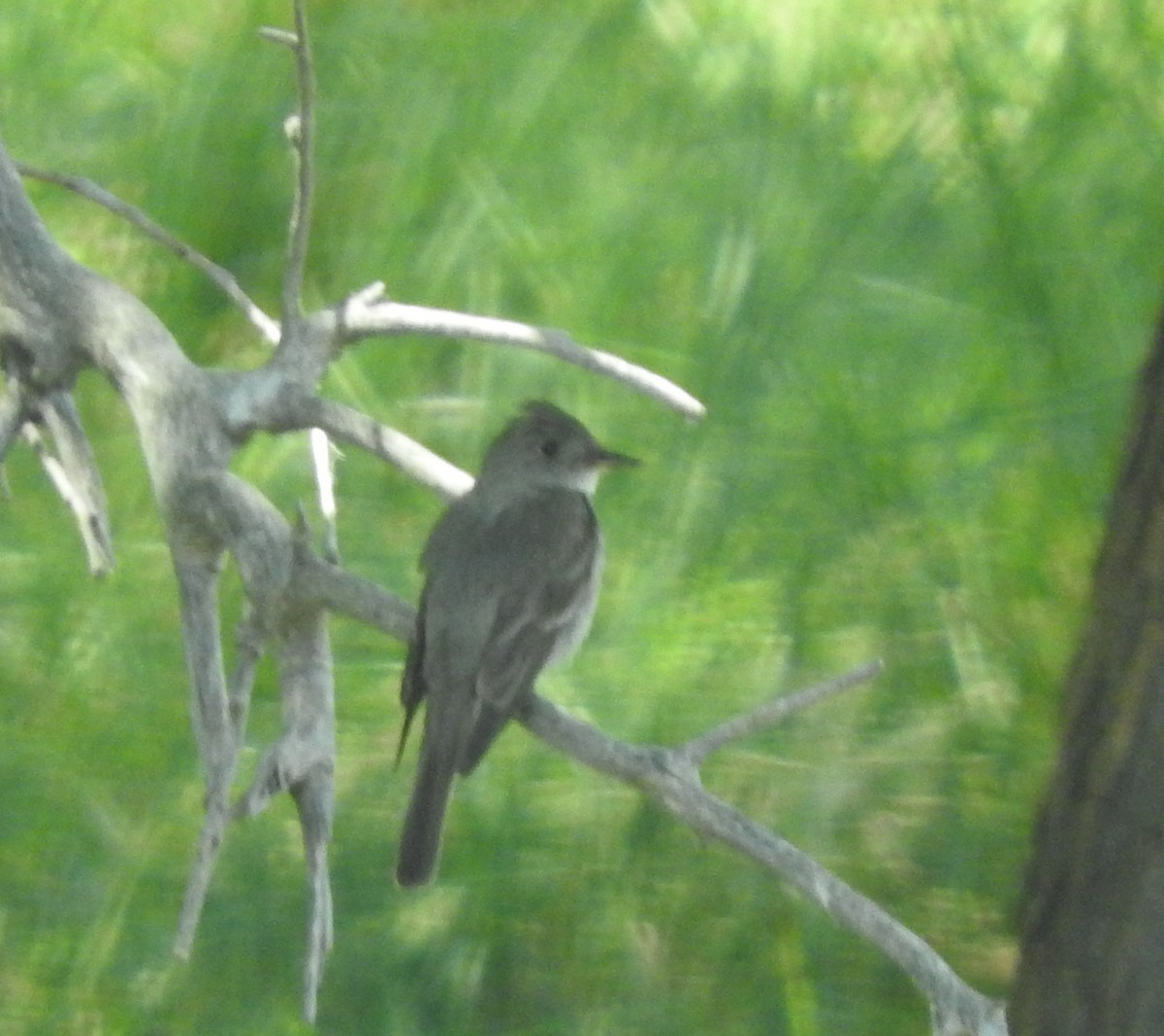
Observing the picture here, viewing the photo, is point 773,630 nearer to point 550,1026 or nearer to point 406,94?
point 550,1026

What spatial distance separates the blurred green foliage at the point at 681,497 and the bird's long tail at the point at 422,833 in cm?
53

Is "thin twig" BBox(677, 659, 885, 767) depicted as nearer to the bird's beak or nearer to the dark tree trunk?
the bird's beak

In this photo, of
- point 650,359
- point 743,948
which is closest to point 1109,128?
point 650,359

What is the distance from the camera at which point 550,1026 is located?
8.65 feet

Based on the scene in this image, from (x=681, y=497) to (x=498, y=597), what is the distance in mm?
485

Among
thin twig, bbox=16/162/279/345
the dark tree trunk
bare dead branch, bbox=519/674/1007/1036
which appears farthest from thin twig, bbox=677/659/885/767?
the dark tree trunk

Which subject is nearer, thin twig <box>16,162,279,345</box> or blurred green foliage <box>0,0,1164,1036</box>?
thin twig <box>16,162,279,345</box>

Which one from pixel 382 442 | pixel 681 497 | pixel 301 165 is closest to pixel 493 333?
pixel 382 442

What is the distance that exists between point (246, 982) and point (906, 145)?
1565 millimetres

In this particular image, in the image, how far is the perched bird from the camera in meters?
2.12

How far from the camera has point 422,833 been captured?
6.87 feet

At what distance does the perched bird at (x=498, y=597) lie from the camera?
212 centimetres

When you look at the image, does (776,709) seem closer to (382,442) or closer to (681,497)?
(382,442)

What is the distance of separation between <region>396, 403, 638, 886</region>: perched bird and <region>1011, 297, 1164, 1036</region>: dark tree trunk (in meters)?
0.65
